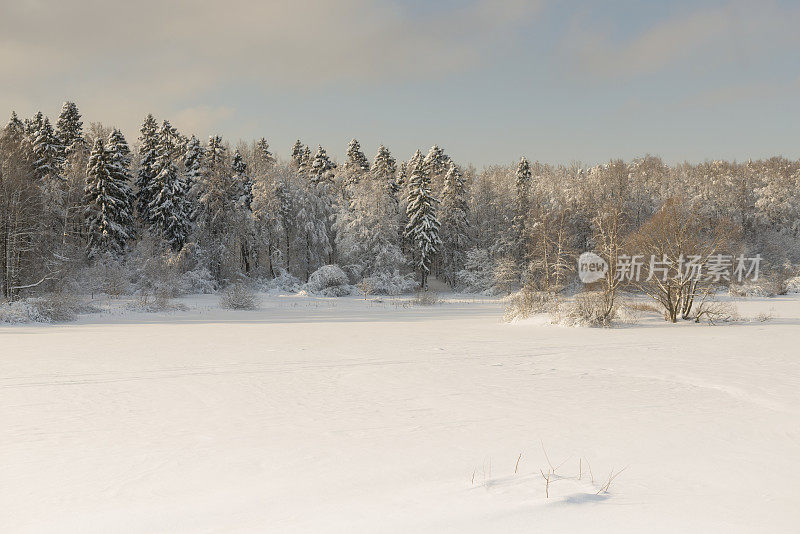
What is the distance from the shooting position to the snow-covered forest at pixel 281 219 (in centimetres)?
3928

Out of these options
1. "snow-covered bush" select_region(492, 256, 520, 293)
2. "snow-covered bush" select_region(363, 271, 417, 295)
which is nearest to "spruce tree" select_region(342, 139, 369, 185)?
"snow-covered bush" select_region(363, 271, 417, 295)

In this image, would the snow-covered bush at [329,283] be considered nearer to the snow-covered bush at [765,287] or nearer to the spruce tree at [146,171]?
the spruce tree at [146,171]

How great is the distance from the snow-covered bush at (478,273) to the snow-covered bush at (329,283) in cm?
1374

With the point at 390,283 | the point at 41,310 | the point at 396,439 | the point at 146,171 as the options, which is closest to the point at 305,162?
the point at 146,171

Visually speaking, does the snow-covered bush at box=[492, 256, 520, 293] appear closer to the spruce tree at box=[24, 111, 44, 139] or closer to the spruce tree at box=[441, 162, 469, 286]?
the spruce tree at box=[441, 162, 469, 286]

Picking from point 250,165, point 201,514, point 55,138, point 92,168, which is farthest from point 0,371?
point 250,165

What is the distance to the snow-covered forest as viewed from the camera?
129ft

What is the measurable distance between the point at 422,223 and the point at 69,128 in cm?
A: 3945

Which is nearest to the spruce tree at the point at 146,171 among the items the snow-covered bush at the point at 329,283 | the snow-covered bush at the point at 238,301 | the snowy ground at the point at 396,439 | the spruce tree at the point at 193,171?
the spruce tree at the point at 193,171

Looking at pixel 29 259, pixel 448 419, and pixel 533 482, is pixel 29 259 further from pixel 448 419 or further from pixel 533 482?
pixel 533 482

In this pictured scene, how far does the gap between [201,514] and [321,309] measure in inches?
1264

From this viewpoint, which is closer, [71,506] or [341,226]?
[71,506]

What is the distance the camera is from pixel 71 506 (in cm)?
513

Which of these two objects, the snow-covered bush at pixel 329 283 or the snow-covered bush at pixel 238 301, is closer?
the snow-covered bush at pixel 238 301
